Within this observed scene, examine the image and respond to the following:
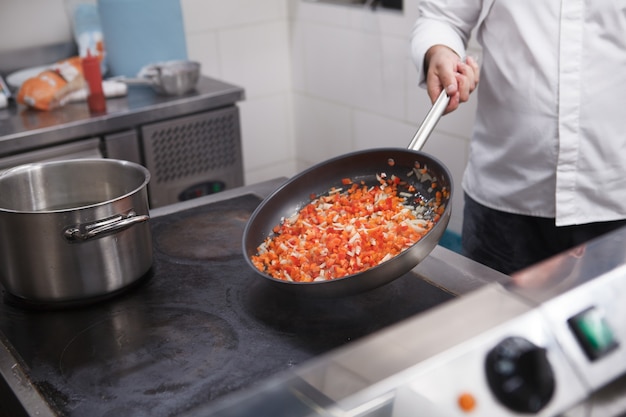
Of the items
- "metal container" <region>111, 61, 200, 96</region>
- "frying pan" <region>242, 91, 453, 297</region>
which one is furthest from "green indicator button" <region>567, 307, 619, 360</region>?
"metal container" <region>111, 61, 200, 96</region>

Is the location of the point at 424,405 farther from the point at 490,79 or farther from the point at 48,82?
the point at 48,82

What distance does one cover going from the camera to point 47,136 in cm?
213

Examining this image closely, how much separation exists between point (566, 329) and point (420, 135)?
648 mm

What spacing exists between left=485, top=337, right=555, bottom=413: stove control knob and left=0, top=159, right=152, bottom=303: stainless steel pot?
680 mm

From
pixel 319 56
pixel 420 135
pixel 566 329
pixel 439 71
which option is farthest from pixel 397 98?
pixel 566 329

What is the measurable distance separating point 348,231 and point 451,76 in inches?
15.8

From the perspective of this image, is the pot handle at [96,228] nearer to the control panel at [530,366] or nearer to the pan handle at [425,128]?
the pan handle at [425,128]

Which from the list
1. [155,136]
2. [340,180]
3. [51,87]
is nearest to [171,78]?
[155,136]

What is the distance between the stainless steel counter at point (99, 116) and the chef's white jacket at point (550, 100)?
3.25 ft

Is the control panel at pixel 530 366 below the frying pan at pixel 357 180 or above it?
above

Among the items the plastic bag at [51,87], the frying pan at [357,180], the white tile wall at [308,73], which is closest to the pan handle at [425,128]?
the frying pan at [357,180]

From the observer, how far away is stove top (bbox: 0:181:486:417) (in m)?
0.95

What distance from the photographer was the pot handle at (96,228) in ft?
3.57

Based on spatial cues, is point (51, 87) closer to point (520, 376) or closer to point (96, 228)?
point (96, 228)
